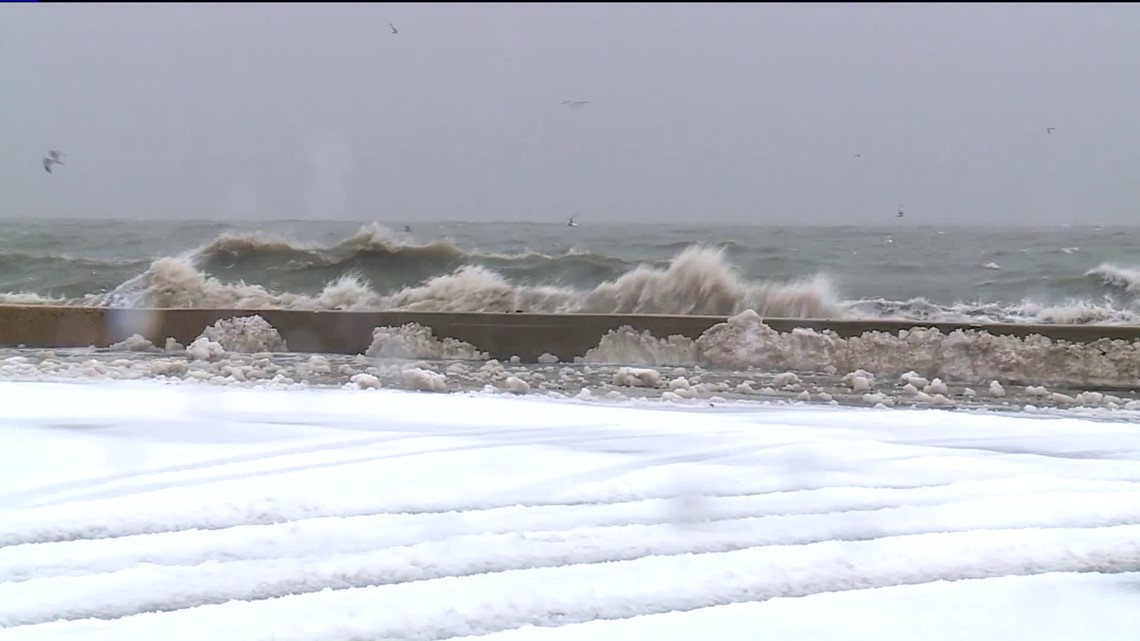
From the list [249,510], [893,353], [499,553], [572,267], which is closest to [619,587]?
[499,553]

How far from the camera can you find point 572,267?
6066 millimetres

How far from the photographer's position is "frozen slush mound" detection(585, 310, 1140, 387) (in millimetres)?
3576

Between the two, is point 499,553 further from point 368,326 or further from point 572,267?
point 572,267

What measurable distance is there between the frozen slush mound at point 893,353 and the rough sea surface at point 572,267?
1.49 meters

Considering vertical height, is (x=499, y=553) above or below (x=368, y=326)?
below

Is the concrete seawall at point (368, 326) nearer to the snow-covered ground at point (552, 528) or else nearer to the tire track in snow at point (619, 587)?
the snow-covered ground at point (552, 528)

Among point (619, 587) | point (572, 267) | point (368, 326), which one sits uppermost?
point (572, 267)

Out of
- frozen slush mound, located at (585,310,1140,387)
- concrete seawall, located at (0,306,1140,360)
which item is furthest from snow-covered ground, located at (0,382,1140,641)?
concrete seawall, located at (0,306,1140,360)

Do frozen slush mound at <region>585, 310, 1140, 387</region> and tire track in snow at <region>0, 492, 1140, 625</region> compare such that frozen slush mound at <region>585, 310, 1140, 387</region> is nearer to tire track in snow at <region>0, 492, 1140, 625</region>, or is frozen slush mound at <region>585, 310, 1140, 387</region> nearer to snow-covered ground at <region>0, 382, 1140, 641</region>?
snow-covered ground at <region>0, 382, 1140, 641</region>

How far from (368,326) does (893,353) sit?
237cm

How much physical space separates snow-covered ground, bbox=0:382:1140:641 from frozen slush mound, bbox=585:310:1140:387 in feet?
4.87

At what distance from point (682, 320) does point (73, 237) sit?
13.9ft

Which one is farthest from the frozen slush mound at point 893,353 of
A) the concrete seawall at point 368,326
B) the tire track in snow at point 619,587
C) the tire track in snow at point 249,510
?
the tire track in snow at point 619,587

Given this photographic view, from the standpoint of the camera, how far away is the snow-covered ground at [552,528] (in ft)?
3.70
